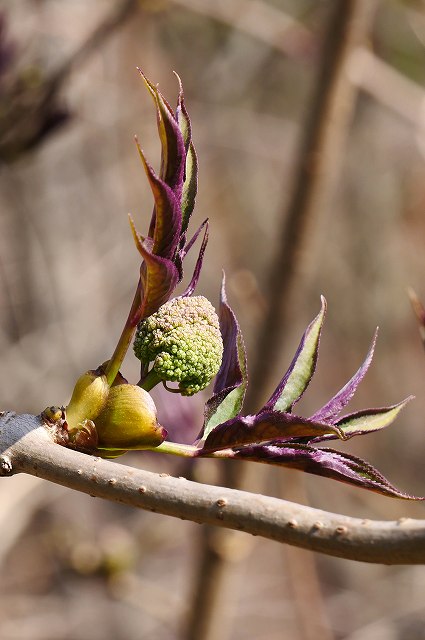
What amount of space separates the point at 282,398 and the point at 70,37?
2.23m

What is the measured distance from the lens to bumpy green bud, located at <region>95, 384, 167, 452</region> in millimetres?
670

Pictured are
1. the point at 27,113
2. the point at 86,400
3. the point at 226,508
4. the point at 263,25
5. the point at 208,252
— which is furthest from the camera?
the point at 208,252

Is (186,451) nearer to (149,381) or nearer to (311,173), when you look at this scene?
(149,381)

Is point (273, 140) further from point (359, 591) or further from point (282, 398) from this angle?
point (282, 398)

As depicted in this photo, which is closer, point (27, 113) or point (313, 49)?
point (27, 113)

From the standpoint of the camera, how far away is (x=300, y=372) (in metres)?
0.73

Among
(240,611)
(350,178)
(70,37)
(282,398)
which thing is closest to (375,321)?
(350,178)

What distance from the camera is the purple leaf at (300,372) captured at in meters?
0.72

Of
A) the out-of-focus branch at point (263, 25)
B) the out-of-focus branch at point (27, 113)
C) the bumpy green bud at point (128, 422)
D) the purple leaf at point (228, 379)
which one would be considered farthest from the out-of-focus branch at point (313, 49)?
the bumpy green bud at point (128, 422)

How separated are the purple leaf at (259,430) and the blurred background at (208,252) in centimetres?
99

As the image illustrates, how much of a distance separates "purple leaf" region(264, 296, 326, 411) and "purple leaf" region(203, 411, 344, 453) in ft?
0.14

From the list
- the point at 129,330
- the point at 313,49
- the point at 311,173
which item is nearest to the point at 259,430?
the point at 129,330

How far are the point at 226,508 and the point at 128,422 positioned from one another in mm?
131

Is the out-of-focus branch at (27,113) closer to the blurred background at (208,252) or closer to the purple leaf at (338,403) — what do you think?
the blurred background at (208,252)
